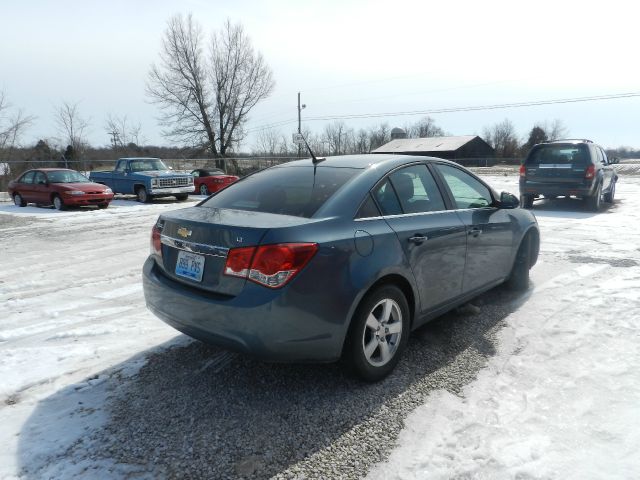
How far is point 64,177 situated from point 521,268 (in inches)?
597

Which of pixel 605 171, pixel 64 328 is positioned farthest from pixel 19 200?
pixel 605 171

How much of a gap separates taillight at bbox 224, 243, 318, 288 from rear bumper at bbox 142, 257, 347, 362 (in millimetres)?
59

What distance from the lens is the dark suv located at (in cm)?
1160

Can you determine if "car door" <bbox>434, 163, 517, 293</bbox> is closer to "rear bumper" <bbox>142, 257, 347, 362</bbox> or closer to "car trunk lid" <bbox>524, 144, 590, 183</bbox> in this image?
"rear bumper" <bbox>142, 257, 347, 362</bbox>

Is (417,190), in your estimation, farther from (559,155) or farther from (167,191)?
(167,191)

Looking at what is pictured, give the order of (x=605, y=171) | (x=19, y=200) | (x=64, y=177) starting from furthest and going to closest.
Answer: (x=19, y=200) < (x=64, y=177) < (x=605, y=171)

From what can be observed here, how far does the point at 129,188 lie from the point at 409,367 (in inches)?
669

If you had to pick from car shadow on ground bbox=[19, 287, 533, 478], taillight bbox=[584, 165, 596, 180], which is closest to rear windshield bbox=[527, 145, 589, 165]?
taillight bbox=[584, 165, 596, 180]

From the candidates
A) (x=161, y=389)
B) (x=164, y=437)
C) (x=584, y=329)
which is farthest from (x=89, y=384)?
(x=584, y=329)

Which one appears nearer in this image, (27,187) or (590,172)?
Result: (590,172)

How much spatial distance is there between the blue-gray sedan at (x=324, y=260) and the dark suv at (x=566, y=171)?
906cm

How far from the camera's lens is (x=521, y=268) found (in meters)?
5.10

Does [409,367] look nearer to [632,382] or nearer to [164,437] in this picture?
[632,382]

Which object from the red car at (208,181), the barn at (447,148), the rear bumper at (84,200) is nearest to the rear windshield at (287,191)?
the rear bumper at (84,200)
